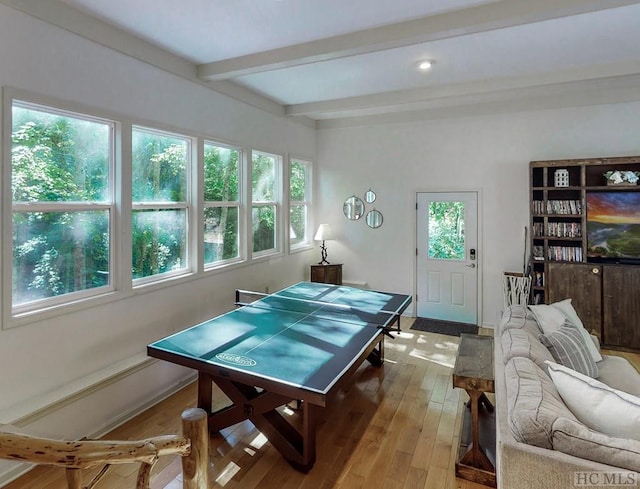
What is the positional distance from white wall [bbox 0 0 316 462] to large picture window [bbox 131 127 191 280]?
0.20m

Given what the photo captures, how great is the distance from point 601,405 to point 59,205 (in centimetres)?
339

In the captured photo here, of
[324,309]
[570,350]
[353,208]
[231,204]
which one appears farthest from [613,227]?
[231,204]

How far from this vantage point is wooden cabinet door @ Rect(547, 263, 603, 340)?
4.37 metres

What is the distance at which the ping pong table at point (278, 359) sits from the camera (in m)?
2.17

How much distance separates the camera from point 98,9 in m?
2.65

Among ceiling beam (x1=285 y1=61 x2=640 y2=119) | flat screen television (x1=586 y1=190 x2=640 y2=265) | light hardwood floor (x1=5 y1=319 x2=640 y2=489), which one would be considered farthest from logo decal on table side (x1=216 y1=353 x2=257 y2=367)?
flat screen television (x1=586 y1=190 x2=640 y2=265)

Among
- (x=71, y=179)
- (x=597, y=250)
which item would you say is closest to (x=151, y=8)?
(x=71, y=179)

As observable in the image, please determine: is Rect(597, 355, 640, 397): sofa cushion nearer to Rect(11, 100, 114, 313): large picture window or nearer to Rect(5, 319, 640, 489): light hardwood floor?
Rect(5, 319, 640, 489): light hardwood floor

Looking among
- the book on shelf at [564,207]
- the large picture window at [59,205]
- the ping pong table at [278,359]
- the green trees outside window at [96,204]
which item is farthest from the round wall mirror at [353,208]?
the large picture window at [59,205]

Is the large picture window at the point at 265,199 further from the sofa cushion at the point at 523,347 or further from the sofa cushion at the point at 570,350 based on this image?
the sofa cushion at the point at 570,350

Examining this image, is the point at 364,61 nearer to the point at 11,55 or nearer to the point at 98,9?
the point at 98,9

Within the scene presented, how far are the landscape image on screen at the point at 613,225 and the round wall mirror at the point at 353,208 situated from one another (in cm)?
307

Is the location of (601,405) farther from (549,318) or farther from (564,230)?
(564,230)

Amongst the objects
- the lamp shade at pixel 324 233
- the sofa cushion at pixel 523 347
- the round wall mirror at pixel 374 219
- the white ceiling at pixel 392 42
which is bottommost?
the sofa cushion at pixel 523 347
